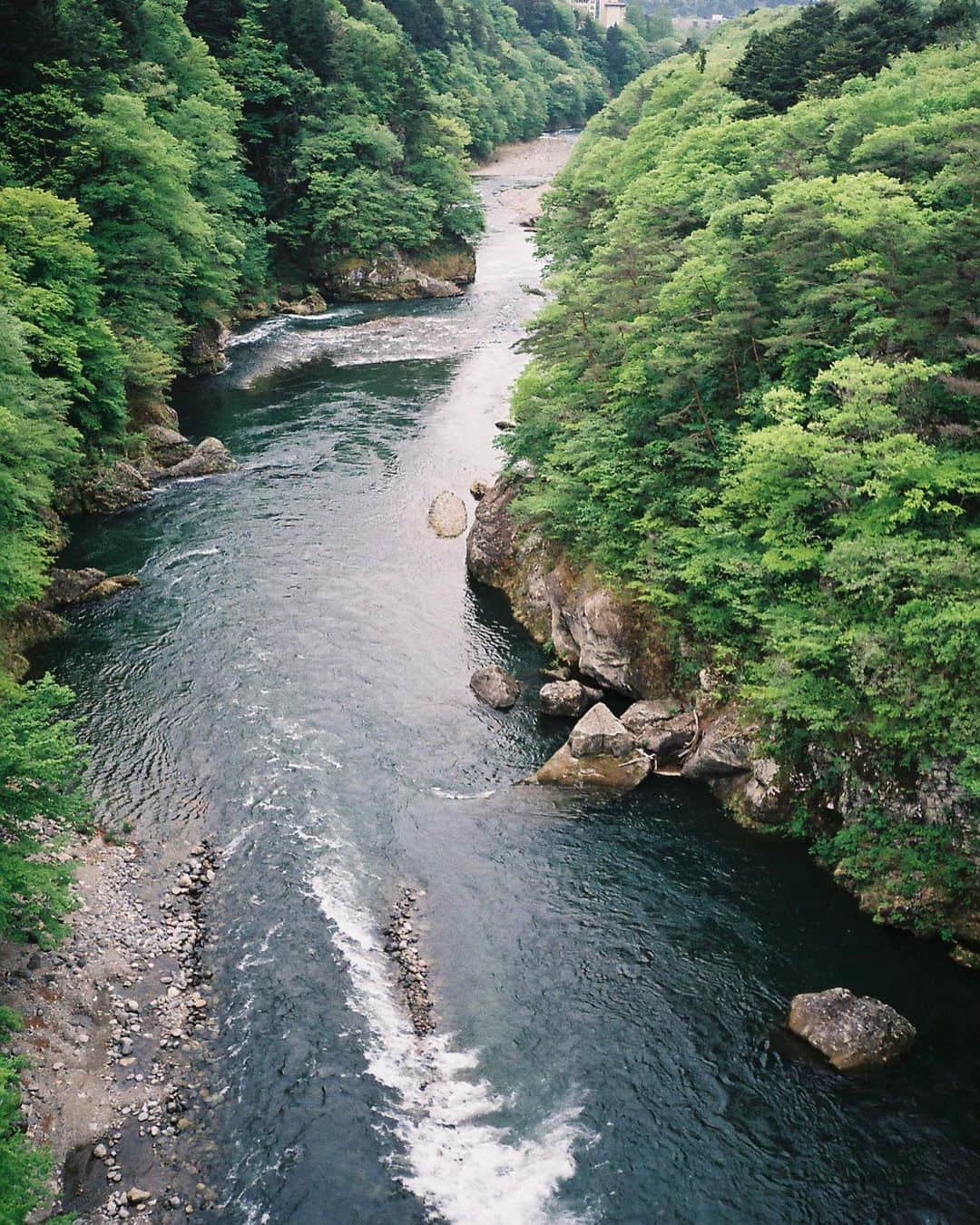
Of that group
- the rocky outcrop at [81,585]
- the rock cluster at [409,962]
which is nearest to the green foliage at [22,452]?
the rocky outcrop at [81,585]

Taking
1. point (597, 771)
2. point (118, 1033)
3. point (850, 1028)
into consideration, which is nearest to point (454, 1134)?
point (118, 1033)

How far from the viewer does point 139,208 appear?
137 feet

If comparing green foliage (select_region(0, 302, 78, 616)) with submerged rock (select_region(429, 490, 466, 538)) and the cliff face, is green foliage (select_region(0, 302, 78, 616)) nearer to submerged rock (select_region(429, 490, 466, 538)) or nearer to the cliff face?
submerged rock (select_region(429, 490, 466, 538))

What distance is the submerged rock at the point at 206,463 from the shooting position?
39.2 metres

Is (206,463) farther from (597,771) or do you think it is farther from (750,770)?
(750,770)

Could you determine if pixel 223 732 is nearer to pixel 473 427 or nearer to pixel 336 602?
pixel 336 602

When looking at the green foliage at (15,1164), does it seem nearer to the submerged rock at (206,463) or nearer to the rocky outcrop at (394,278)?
the submerged rock at (206,463)

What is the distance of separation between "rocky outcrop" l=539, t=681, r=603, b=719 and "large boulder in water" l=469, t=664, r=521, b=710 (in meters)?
0.96

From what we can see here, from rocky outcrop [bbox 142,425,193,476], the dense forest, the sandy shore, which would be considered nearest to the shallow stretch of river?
the dense forest

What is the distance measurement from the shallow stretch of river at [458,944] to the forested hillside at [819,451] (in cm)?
309

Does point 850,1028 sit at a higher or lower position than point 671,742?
lower

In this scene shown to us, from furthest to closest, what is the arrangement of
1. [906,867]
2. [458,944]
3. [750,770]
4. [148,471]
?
[148,471] → [750,770] → [906,867] → [458,944]

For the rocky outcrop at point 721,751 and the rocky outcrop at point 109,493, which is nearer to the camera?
the rocky outcrop at point 721,751

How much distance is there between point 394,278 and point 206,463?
34397 millimetres
